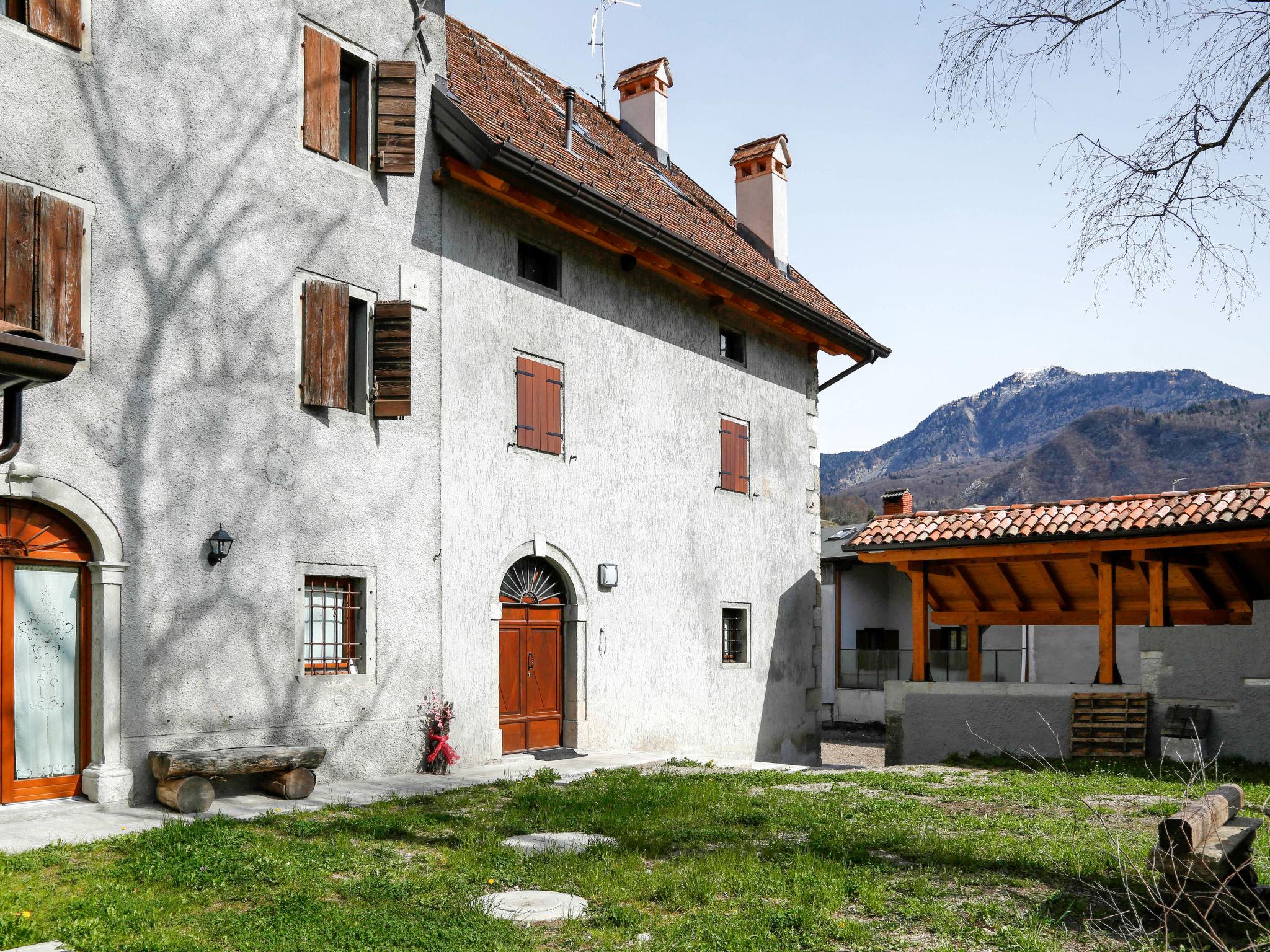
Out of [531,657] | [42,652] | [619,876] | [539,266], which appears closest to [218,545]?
[42,652]

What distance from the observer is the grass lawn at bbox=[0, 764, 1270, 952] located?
17.2 ft

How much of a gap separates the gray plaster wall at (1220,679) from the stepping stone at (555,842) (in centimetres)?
837

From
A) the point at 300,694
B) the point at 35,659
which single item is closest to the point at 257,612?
the point at 300,694

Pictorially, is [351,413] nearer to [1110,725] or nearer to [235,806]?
[235,806]

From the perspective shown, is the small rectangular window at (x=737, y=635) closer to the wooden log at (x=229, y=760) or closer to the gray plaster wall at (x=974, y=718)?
the gray plaster wall at (x=974, y=718)

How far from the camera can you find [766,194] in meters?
19.7

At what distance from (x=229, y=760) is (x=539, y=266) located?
7138mm

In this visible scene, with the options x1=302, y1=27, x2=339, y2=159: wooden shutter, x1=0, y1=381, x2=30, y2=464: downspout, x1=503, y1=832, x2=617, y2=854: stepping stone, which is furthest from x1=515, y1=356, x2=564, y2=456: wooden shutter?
x1=0, y1=381, x2=30, y2=464: downspout

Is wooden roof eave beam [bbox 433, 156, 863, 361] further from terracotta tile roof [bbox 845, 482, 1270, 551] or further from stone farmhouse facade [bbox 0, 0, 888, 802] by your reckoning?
terracotta tile roof [bbox 845, 482, 1270, 551]

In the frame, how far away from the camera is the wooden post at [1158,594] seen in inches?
541

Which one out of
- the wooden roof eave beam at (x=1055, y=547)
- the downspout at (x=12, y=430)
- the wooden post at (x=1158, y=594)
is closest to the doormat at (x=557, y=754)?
the wooden roof eave beam at (x=1055, y=547)

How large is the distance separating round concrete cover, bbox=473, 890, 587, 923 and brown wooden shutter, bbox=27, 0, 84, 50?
7.37 m

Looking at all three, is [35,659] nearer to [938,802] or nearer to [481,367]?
[481,367]

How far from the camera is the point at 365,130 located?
11.4 metres
